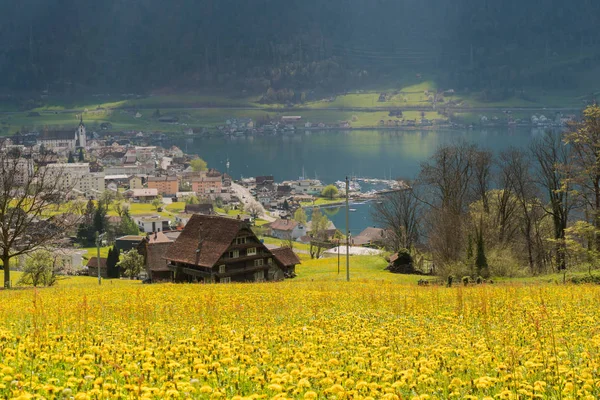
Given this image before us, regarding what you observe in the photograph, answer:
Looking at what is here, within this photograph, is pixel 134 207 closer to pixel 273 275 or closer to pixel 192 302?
pixel 273 275

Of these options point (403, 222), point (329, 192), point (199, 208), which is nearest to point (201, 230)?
point (403, 222)

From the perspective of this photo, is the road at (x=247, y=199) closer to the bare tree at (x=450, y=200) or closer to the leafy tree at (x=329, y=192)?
the leafy tree at (x=329, y=192)

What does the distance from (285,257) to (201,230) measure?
11.2m

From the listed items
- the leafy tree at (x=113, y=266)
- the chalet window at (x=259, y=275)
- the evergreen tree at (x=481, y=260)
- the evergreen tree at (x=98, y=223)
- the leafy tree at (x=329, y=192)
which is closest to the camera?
the evergreen tree at (x=481, y=260)

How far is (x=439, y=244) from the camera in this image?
138 ft

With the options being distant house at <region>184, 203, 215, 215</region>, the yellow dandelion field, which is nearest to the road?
distant house at <region>184, 203, 215, 215</region>

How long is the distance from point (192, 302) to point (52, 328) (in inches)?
193

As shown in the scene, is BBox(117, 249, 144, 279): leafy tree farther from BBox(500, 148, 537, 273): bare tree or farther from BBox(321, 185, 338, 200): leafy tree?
BBox(321, 185, 338, 200): leafy tree

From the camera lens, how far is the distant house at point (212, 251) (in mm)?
41875

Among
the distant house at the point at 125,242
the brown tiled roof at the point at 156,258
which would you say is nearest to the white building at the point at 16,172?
the brown tiled roof at the point at 156,258

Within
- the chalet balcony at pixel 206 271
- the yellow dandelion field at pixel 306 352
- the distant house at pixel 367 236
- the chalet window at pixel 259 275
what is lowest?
the distant house at pixel 367 236

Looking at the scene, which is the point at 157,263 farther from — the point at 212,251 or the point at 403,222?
the point at 403,222

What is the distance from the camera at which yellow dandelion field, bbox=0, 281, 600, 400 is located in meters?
6.32

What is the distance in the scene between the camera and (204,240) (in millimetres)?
42688
